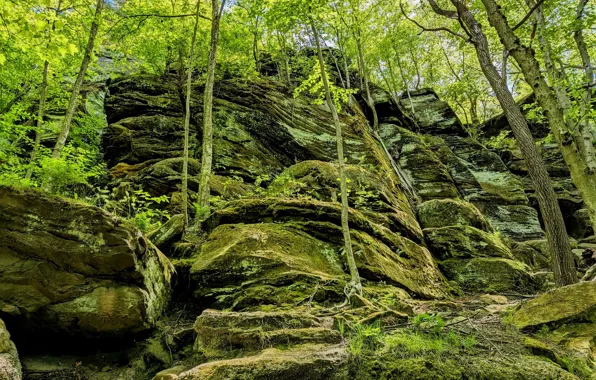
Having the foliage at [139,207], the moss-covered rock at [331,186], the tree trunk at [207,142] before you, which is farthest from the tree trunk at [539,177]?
the foliage at [139,207]

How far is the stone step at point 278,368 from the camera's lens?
11.4 ft

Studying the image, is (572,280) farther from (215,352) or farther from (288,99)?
(288,99)

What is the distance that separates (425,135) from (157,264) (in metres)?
25.1

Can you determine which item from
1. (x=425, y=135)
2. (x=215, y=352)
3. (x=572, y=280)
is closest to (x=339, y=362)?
(x=215, y=352)

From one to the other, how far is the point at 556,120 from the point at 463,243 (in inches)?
219

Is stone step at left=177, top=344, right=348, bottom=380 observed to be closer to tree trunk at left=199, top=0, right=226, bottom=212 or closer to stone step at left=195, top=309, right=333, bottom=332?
stone step at left=195, top=309, right=333, bottom=332

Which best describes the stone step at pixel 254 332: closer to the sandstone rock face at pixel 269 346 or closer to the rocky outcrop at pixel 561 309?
the sandstone rock face at pixel 269 346

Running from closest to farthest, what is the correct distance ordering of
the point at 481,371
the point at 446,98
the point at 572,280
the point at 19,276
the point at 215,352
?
the point at 481,371 → the point at 215,352 → the point at 19,276 → the point at 572,280 → the point at 446,98

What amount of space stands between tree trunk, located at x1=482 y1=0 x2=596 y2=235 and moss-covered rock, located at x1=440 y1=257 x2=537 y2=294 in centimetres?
393

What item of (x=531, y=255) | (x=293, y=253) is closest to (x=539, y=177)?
(x=293, y=253)

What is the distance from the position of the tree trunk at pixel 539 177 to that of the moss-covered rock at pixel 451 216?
5.53 metres

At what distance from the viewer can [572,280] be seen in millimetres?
6816

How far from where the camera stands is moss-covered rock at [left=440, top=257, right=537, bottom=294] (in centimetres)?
1002

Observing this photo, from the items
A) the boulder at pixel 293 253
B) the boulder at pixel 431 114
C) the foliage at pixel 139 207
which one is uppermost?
the boulder at pixel 431 114
